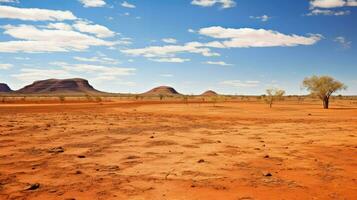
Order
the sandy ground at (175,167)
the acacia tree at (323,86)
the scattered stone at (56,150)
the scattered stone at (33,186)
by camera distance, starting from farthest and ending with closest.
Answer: the acacia tree at (323,86) → the scattered stone at (56,150) → the scattered stone at (33,186) → the sandy ground at (175,167)

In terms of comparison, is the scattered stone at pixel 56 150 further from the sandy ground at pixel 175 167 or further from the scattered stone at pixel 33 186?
the scattered stone at pixel 33 186

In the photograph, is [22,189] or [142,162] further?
[142,162]

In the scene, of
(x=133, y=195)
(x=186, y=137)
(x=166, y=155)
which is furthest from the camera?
(x=186, y=137)

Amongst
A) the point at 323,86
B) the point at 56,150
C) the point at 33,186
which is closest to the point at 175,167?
the point at 33,186

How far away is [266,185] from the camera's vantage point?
29.0 ft

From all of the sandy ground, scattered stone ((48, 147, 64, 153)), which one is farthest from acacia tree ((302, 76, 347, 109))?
scattered stone ((48, 147, 64, 153))

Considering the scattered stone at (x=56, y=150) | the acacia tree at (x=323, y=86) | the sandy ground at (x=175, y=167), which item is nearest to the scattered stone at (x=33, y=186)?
the sandy ground at (x=175, y=167)

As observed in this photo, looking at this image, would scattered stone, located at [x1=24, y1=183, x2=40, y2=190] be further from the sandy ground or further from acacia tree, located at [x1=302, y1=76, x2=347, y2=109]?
acacia tree, located at [x1=302, y1=76, x2=347, y2=109]

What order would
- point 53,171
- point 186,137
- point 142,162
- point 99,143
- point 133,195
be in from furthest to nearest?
point 186,137 → point 99,143 → point 142,162 → point 53,171 → point 133,195

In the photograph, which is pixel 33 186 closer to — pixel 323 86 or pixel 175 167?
pixel 175 167

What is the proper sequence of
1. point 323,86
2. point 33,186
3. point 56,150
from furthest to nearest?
point 323,86 → point 56,150 → point 33,186

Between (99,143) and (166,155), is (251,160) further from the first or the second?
(99,143)

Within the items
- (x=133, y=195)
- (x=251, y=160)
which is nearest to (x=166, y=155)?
(x=251, y=160)

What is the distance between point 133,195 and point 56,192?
1800 mm
